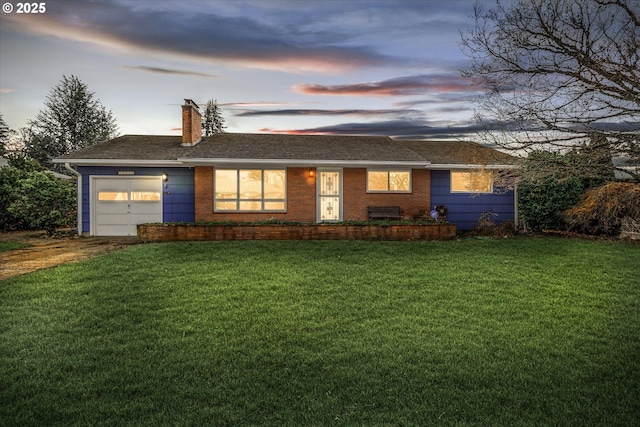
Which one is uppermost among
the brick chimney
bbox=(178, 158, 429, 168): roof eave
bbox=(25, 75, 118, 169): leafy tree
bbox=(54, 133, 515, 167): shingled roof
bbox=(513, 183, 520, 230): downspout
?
bbox=(25, 75, 118, 169): leafy tree

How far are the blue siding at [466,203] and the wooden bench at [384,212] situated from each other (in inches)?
78.5

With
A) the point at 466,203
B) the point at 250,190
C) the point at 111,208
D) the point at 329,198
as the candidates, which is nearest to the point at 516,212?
the point at 466,203

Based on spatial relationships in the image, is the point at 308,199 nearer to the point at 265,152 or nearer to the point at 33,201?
the point at 265,152

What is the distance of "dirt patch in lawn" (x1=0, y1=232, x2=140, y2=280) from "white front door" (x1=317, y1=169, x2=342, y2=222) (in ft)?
23.7

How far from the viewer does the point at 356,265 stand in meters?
9.95

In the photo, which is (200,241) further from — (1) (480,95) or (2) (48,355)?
(1) (480,95)

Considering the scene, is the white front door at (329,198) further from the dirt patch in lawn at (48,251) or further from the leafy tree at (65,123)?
the leafy tree at (65,123)

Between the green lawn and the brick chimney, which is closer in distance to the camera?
the green lawn

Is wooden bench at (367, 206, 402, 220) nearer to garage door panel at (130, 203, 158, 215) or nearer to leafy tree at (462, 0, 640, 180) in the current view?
garage door panel at (130, 203, 158, 215)

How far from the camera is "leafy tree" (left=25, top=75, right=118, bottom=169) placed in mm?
38156

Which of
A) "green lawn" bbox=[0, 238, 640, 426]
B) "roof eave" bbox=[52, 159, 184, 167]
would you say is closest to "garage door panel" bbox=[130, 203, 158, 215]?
"roof eave" bbox=[52, 159, 184, 167]

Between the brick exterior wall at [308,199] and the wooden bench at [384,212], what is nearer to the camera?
the brick exterior wall at [308,199]

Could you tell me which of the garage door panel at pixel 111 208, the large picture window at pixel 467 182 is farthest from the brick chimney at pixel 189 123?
the large picture window at pixel 467 182

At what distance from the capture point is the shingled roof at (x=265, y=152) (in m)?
16.4
